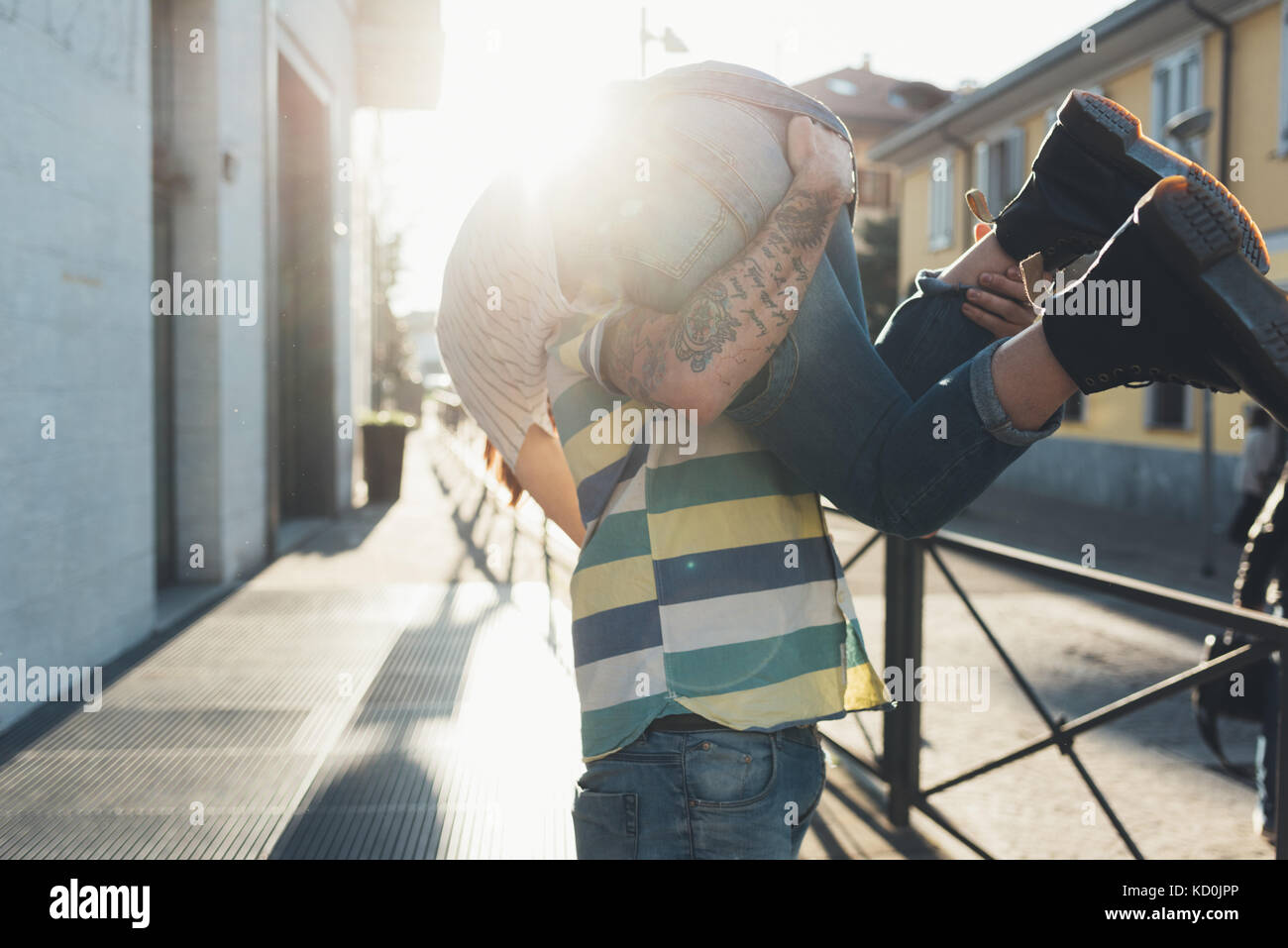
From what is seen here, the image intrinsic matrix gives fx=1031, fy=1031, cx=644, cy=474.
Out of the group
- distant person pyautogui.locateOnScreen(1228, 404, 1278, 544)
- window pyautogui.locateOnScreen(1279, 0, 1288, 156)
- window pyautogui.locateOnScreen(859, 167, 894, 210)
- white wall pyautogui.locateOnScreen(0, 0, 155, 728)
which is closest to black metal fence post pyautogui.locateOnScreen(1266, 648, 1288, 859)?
white wall pyautogui.locateOnScreen(0, 0, 155, 728)

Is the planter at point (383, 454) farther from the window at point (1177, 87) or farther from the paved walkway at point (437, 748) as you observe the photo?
the window at point (1177, 87)

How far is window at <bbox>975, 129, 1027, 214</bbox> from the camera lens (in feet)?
63.9

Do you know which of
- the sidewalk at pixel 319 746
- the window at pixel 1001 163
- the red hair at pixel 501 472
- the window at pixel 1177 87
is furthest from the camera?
the window at pixel 1001 163

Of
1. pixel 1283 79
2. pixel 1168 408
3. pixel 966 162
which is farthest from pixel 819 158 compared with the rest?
pixel 966 162

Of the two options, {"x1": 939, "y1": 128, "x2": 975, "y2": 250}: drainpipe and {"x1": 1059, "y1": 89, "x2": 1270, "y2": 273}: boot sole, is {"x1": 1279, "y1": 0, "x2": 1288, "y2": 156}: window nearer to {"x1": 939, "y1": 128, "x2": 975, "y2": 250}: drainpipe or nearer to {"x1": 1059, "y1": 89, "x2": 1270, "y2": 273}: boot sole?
{"x1": 939, "y1": 128, "x2": 975, "y2": 250}: drainpipe

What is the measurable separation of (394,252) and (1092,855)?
31.2 m

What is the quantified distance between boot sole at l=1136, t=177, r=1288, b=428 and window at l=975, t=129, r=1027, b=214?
1986 centimetres

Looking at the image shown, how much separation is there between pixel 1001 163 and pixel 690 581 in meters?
21.3

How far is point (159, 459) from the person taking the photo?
23.1 feet

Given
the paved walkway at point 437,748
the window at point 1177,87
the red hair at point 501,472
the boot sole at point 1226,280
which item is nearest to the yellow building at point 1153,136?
the window at point 1177,87

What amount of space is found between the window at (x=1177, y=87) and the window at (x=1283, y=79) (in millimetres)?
1073

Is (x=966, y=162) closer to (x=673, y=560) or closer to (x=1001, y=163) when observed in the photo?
(x=1001, y=163)

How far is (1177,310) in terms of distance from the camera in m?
0.99

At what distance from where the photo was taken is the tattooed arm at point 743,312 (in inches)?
43.9
